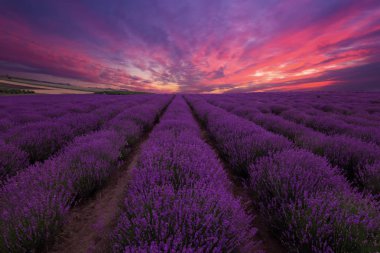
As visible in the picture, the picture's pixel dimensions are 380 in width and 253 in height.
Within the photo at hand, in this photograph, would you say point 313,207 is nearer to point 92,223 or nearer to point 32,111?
point 92,223

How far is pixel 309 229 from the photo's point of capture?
4.59 feet

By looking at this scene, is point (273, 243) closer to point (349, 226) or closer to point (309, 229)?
point (309, 229)

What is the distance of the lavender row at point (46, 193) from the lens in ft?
4.64

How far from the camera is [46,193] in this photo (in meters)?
1.75

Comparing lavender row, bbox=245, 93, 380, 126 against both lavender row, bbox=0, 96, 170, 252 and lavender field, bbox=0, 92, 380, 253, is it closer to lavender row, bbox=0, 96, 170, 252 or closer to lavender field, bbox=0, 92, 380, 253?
lavender field, bbox=0, 92, 380, 253

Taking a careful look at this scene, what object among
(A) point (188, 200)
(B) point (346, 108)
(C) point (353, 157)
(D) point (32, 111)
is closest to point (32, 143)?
(A) point (188, 200)

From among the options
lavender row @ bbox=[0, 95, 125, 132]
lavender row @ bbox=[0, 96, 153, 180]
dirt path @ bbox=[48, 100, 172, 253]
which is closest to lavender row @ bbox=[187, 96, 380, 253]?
dirt path @ bbox=[48, 100, 172, 253]

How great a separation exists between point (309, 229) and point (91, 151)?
10.1ft

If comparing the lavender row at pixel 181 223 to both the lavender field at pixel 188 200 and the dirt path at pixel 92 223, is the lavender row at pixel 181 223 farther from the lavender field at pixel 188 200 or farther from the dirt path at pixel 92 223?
the dirt path at pixel 92 223

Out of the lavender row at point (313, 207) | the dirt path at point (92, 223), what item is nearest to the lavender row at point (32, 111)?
the dirt path at point (92, 223)

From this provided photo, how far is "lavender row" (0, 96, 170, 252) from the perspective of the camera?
1.42 meters

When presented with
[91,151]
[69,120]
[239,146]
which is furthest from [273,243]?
[69,120]

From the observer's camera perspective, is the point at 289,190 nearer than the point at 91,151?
Yes

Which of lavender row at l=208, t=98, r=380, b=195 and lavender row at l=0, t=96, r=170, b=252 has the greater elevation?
lavender row at l=0, t=96, r=170, b=252
